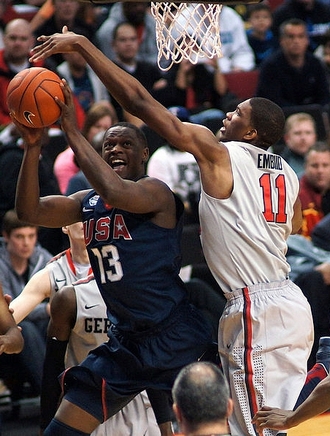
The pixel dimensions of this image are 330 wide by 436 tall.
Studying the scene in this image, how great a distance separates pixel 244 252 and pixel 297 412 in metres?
0.80

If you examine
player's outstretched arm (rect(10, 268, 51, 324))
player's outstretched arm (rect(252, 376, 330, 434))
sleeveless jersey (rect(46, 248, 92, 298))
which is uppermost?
sleeveless jersey (rect(46, 248, 92, 298))

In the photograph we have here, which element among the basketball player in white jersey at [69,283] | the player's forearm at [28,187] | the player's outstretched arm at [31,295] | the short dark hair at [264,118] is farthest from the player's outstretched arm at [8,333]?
the short dark hair at [264,118]

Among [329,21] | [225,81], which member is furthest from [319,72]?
[329,21]

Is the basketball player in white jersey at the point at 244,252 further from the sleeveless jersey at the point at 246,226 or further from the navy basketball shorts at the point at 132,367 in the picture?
the navy basketball shorts at the point at 132,367

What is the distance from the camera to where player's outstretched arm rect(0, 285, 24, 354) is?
4590 mm

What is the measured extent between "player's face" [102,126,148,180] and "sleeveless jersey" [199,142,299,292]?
37 centimetres

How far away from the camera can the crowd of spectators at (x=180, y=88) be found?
291 inches

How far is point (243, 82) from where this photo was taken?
10359 mm

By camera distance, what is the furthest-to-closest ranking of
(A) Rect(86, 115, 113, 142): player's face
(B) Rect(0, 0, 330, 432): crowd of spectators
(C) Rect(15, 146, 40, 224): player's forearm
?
(A) Rect(86, 115, 113, 142): player's face
(B) Rect(0, 0, 330, 432): crowd of spectators
(C) Rect(15, 146, 40, 224): player's forearm

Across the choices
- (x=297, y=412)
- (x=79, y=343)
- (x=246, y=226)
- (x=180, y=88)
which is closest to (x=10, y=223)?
(x=79, y=343)

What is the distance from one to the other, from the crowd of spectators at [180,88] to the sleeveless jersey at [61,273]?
1.18 metres

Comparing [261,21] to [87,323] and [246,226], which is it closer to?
[87,323]

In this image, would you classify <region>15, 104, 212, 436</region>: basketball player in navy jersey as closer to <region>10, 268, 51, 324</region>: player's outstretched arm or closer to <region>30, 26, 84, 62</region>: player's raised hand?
<region>30, 26, 84, 62</region>: player's raised hand

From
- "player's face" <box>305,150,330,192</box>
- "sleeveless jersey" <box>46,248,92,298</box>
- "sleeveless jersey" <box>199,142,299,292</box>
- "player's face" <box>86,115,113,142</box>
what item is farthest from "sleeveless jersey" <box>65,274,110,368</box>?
"player's face" <box>305,150,330,192</box>
